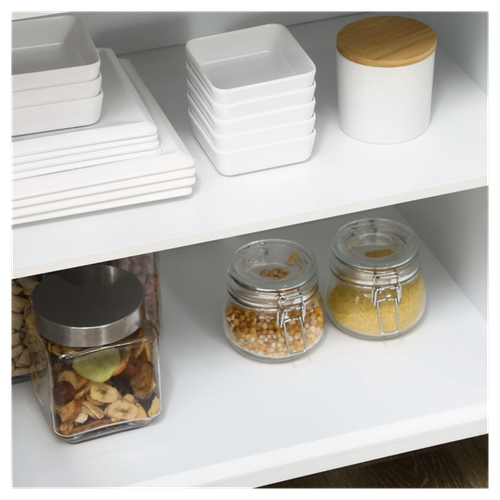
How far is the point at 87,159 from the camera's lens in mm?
990

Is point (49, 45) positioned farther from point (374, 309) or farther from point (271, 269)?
point (374, 309)

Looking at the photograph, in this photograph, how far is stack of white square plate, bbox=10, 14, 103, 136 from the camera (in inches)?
37.4

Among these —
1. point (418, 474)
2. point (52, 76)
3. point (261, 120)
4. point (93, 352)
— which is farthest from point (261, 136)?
point (418, 474)

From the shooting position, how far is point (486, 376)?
1.25 m

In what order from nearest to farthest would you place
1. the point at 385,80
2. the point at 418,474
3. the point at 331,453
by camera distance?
the point at 385,80 → the point at 331,453 → the point at 418,474

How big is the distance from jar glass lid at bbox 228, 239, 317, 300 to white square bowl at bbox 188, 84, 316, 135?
0.29m

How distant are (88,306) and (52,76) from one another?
34cm

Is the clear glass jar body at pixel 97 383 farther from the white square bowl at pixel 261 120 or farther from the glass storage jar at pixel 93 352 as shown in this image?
the white square bowl at pixel 261 120

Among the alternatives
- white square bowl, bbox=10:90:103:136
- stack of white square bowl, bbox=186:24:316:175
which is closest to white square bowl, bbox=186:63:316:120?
stack of white square bowl, bbox=186:24:316:175

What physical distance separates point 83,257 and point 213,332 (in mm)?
448

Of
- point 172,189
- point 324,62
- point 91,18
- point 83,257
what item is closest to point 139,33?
point 91,18

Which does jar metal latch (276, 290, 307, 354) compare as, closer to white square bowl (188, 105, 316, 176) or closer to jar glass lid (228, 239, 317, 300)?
jar glass lid (228, 239, 317, 300)

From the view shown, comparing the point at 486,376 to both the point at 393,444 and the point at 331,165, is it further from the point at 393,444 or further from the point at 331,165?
the point at 331,165

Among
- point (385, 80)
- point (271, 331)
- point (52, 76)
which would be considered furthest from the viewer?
point (271, 331)
